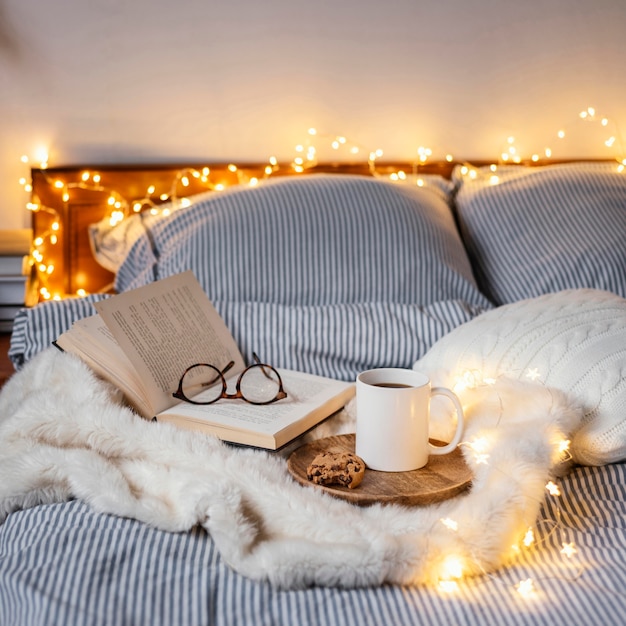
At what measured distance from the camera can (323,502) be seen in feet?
2.31

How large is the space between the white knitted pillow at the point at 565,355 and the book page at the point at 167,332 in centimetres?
30

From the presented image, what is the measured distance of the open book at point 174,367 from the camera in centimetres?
88

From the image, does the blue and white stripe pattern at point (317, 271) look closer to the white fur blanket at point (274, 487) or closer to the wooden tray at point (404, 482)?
the white fur blanket at point (274, 487)

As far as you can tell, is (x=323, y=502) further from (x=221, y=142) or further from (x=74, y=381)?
(x=221, y=142)

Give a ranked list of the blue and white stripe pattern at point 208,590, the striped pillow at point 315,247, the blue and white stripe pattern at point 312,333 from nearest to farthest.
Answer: the blue and white stripe pattern at point 208,590 → the blue and white stripe pattern at point 312,333 → the striped pillow at point 315,247

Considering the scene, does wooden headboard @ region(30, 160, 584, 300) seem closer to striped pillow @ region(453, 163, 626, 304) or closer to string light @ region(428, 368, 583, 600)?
striped pillow @ region(453, 163, 626, 304)

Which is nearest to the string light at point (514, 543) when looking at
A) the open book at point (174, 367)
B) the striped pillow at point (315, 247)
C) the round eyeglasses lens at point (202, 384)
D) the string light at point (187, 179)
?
the open book at point (174, 367)

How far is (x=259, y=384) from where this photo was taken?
1017 mm

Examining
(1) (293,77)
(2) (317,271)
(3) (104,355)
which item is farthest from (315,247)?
(1) (293,77)

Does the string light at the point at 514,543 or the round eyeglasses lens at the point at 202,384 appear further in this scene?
the round eyeglasses lens at the point at 202,384

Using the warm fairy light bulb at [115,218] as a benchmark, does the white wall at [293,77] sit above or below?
above

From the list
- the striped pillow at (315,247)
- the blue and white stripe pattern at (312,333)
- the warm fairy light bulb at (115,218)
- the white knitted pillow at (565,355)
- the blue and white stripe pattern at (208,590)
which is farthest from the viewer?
the warm fairy light bulb at (115,218)

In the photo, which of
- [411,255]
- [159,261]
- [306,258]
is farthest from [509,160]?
[159,261]

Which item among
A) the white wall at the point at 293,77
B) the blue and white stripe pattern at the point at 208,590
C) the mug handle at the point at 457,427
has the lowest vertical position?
the blue and white stripe pattern at the point at 208,590
